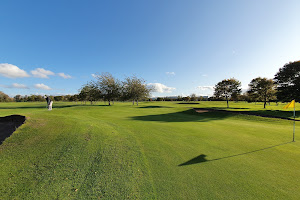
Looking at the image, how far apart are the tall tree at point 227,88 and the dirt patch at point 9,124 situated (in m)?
48.2

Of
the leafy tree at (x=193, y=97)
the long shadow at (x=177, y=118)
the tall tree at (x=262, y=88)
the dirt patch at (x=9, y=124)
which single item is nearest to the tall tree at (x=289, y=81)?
the tall tree at (x=262, y=88)

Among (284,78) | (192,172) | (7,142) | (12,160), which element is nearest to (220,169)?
(192,172)

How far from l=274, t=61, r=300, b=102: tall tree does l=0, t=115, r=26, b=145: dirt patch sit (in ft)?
132

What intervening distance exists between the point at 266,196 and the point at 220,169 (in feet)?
4.86

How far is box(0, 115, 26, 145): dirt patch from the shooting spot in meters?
6.85

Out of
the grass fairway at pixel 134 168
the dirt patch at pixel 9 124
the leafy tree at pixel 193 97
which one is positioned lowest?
the grass fairway at pixel 134 168

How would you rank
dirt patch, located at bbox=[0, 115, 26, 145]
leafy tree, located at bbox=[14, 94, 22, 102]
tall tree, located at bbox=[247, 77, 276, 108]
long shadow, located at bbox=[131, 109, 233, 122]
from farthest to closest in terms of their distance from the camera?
leafy tree, located at bbox=[14, 94, 22, 102], tall tree, located at bbox=[247, 77, 276, 108], long shadow, located at bbox=[131, 109, 233, 122], dirt patch, located at bbox=[0, 115, 26, 145]

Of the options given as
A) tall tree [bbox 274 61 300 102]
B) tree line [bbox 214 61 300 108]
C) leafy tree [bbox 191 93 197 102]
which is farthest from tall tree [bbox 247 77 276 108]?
leafy tree [bbox 191 93 197 102]

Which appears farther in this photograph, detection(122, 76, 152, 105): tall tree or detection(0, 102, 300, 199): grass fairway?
detection(122, 76, 152, 105): tall tree

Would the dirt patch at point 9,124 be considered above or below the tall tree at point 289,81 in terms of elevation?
below

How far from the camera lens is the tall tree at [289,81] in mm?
24359

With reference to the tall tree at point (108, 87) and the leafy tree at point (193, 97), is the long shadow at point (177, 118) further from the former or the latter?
the leafy tree at point (193, 97)

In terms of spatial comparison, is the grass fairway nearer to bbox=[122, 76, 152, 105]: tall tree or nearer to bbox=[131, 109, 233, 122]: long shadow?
bbox=[131, 109, 233, 122]: long shadow

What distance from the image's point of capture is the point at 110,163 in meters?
5.11
